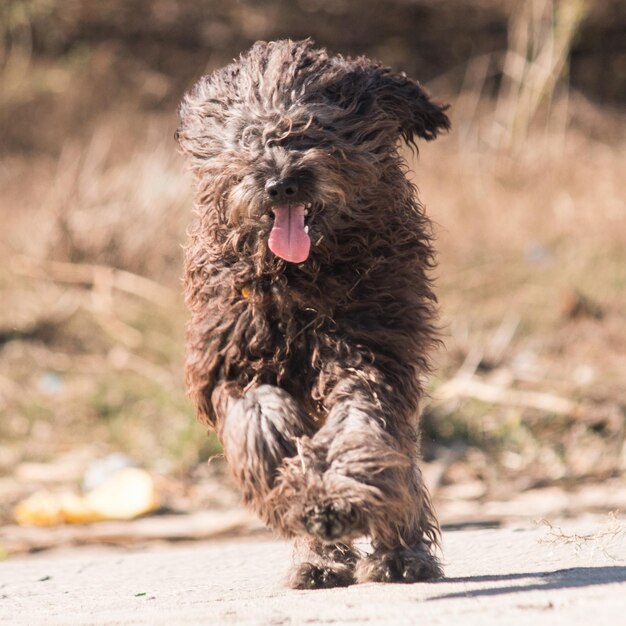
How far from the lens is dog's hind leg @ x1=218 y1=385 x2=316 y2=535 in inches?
179

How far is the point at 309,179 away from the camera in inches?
182

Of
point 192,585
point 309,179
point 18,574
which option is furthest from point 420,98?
point 18,574

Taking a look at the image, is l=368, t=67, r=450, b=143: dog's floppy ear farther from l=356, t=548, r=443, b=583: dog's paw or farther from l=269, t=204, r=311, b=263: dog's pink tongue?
l=356, t=548, r=443, b=583: dog's paw

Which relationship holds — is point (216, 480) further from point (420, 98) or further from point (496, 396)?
point (420, 98)

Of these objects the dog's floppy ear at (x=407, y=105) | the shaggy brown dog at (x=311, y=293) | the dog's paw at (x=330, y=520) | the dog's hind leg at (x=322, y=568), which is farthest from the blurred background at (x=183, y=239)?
the dog's paw at (x=330, y=520)

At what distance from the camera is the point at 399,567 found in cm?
507

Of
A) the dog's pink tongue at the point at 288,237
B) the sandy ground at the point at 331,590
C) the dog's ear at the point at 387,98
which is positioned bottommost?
the sandy ground at the point at 331,590

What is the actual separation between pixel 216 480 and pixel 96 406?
1.51 metres

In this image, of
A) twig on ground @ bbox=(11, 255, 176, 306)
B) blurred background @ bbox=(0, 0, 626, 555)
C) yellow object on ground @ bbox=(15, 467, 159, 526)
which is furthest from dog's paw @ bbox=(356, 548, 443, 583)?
twig on ground @ bbox=(11, 255, 176, 306)

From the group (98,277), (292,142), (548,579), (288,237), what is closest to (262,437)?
(288,237)

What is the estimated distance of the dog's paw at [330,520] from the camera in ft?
14.0

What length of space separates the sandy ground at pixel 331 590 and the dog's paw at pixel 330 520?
0.89 ft

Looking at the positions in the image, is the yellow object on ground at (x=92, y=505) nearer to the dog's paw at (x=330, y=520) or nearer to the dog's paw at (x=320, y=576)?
the dog's paw at (x=320, y=576)

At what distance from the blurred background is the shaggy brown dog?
2.34 metres
